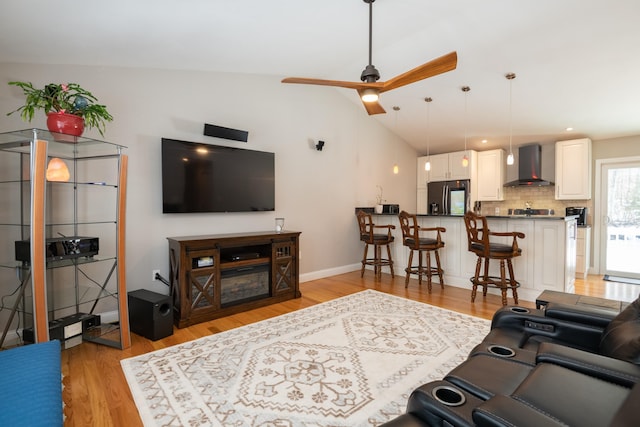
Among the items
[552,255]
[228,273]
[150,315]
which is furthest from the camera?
[552,255]

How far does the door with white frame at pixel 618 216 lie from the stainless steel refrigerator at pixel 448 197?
6.80 ft

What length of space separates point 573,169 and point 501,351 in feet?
17.6

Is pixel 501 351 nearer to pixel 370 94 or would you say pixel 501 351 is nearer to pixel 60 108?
pixel 370 94

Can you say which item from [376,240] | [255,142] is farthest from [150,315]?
[376,240]

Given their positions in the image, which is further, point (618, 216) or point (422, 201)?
point (422, 201)

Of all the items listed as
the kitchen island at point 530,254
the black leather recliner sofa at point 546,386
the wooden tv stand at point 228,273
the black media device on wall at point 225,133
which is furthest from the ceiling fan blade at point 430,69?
the kitchen island at point 530,254

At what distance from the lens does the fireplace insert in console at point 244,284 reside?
3412mm

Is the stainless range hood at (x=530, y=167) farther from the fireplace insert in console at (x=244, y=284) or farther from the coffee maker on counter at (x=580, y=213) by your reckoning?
the fireplace insert in console at (x=244, y=284)

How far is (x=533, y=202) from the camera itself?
19.7ft

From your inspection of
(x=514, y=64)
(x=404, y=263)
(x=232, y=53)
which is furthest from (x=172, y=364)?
(x=514, y=64)

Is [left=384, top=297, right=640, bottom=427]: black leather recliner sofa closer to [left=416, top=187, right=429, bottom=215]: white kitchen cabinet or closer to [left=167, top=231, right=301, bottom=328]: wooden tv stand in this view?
[left=167, top=231, right=301, bottom=328]: wooden tv stand

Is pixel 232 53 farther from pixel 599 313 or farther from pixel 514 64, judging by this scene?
pixel 599 313

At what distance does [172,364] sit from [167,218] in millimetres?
1701

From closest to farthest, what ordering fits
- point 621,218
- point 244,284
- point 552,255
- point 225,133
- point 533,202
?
point 244,284 < point 552,255 < point 225,133 < point 621,218 < point 533,202
